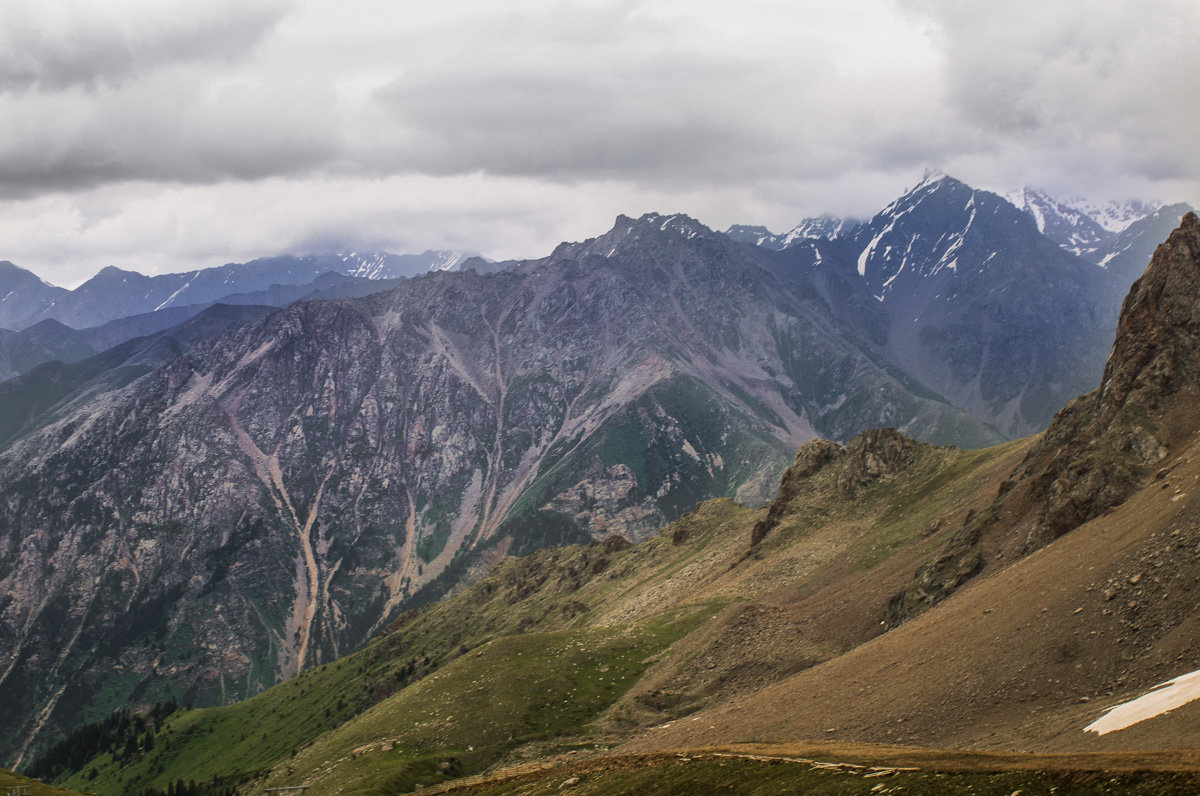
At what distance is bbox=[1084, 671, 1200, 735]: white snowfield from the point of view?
50312mm

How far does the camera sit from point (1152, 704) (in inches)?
2047

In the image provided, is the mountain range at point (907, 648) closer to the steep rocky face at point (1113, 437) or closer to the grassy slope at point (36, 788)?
the steep rocky face at point (1113, 437)

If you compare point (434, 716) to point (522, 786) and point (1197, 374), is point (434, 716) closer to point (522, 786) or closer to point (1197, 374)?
point (522, 786)

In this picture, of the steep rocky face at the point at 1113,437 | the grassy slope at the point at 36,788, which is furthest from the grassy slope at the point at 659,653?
the grassy slope at the point at 36,788

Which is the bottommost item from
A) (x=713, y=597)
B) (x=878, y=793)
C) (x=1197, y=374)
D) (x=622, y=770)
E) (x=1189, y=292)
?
(x=713, y=597)

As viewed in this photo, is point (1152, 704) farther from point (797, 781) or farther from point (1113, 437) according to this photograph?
point (1113, 437)

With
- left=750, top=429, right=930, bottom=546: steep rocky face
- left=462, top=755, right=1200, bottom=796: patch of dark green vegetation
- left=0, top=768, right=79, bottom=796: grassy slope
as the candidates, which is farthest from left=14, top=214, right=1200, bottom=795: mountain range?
left=0, top=768, right=79, bottom=796: grassy slope

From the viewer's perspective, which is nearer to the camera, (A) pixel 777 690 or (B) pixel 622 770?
(B) pixel 622 770

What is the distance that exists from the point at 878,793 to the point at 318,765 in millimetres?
96753

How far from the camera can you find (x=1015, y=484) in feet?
378

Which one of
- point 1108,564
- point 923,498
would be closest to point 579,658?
point 923,498

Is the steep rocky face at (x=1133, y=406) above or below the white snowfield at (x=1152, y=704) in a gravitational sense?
above

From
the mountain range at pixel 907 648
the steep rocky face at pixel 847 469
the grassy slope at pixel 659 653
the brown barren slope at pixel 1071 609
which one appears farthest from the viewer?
the steep rocky face at pixel 847 469

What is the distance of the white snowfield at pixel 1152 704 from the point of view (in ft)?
165
